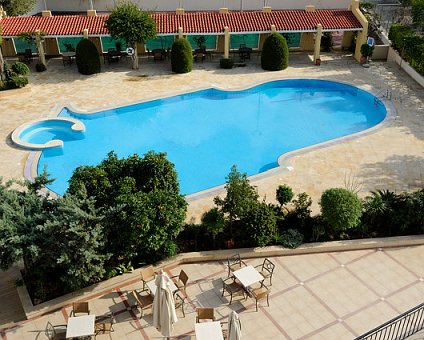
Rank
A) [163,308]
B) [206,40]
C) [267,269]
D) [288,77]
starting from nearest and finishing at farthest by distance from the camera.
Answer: [163,308] → [267,269] → [288,77] → [206,40]

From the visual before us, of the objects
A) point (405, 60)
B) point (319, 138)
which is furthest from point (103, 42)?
point (405, 60)

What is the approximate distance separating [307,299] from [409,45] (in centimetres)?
2129

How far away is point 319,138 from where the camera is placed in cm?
2452

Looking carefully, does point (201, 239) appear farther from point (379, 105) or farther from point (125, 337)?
point (379, 105)

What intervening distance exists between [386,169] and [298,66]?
13896 mm

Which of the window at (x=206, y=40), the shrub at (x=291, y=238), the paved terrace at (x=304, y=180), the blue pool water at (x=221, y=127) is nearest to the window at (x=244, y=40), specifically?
the window at (x=206, y=40)

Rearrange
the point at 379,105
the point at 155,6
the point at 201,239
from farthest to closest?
the point at 155,6
the point at 379,105
the point at 201,239

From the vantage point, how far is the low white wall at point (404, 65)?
28703 mm

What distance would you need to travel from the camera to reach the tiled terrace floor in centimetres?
1277

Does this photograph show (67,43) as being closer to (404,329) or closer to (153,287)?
(153,287)

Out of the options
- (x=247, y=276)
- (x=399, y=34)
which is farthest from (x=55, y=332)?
(x=399, y=34)

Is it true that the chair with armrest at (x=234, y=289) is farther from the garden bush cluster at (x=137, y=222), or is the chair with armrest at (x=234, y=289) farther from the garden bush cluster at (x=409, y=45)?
the garden bush cluster at (x=409, y=45)

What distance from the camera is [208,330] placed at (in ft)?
39.2

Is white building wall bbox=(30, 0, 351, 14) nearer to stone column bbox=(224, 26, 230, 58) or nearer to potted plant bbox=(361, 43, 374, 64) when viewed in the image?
stone column bbox=(224, 26, 230, 58)
